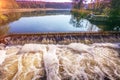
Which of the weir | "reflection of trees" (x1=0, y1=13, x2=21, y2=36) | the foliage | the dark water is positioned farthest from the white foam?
the foliage

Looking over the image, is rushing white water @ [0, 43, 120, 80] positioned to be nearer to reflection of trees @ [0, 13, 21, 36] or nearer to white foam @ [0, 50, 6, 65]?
white foam @ [0, 50, 6, 65]

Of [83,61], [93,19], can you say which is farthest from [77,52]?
[93,19]

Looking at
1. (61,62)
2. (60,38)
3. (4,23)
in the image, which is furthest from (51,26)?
(61,62)

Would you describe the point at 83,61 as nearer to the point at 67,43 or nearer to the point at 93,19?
the point at 67,43

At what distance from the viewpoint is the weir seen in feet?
22.6

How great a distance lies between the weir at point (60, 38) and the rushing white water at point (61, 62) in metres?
0.46

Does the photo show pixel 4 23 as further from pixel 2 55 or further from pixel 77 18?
pixel 77 18

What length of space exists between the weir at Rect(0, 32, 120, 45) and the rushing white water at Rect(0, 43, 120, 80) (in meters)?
0.46

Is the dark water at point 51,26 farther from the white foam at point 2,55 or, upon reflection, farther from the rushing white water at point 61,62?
the rushing white water at point 61,62

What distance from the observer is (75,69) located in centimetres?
480

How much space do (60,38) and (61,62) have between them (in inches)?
83.3

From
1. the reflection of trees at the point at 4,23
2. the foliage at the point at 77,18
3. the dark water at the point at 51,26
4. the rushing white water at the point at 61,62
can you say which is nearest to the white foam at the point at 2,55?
the rushing white water at the point at 61,62

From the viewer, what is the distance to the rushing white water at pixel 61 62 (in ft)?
14.9

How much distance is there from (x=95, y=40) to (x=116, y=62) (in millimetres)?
1919
